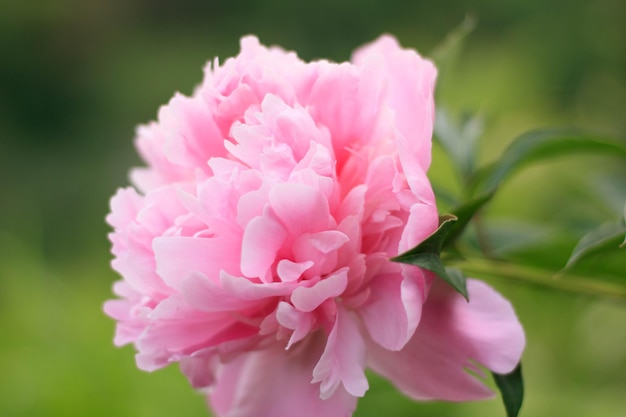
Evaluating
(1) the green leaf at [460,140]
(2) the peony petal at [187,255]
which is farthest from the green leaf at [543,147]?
(2) the peony petal at [187,255]

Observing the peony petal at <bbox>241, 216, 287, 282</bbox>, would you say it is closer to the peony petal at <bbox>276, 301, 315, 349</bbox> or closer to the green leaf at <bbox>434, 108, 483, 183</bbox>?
the peony petal at <bbox>276, 301, 315, 349</bbox>

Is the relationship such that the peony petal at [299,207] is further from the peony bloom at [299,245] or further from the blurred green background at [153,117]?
the blurred green background at [153,117]

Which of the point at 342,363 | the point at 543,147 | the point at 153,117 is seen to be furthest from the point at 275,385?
the point at 153,117

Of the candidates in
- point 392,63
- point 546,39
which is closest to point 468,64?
point 546,39

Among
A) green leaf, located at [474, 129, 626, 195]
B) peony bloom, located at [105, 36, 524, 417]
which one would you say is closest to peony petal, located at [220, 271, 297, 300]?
peony bloom, located at [105, 36, 524, 417]

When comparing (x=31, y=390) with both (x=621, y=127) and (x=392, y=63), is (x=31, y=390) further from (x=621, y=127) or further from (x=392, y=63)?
(x=621, y=127)
